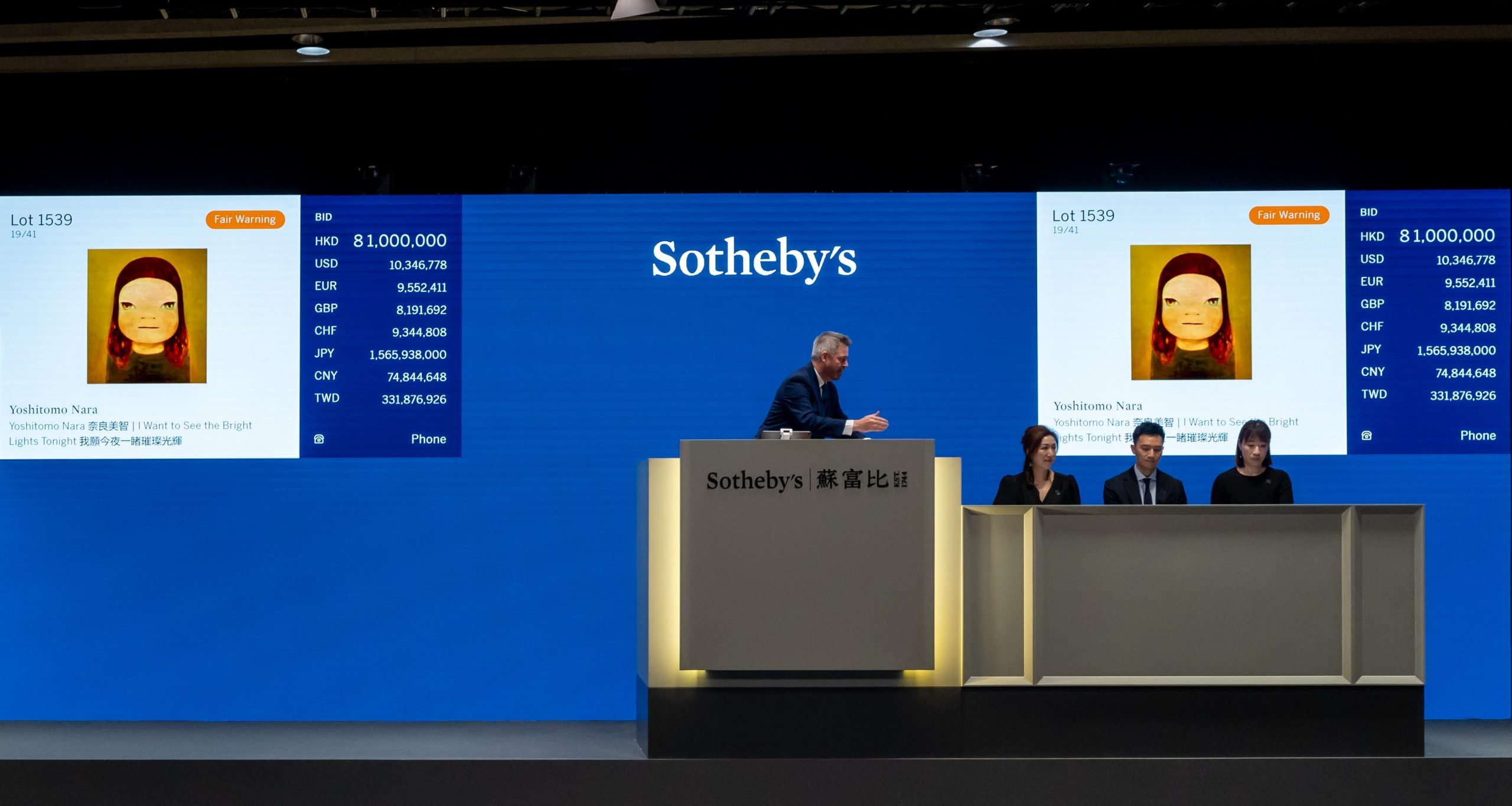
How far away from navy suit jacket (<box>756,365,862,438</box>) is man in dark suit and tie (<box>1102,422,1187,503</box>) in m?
1.13

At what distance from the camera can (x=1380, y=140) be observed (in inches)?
240

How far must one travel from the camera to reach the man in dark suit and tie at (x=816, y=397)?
4.36 meters

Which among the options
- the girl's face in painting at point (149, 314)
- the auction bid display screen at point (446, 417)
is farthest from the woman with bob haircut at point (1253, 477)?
the girl's face in painting at point (149, 314)

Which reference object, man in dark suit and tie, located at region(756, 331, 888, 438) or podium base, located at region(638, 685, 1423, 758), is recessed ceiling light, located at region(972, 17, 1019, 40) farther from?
podium base, located at region(638, 685, 1423, 758)

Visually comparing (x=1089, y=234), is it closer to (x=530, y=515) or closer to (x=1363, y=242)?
(x=1363, y=242)

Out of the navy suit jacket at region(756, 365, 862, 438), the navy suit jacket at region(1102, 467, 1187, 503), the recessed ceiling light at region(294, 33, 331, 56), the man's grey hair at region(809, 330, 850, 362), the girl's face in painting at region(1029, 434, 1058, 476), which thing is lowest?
the navy suit jacket at region(1102, 467, 1187, 503)

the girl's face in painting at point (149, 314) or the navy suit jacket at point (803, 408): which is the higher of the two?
the girl's face in painting at point (149, 314)

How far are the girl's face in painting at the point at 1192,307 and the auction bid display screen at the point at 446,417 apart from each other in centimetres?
1

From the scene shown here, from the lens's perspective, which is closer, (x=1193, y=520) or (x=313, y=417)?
(x=1193, y=520)

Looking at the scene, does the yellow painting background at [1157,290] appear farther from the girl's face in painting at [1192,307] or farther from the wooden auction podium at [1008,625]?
the wooden auction podium at [1008,625]

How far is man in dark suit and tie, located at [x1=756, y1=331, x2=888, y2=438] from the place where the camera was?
14.3ft

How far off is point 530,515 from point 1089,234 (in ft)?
9.18

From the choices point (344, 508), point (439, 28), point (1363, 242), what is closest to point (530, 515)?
point (344, 508)

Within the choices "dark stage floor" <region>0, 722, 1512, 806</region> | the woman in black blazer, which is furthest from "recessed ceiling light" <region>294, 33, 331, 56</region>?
the woman in black blazer
